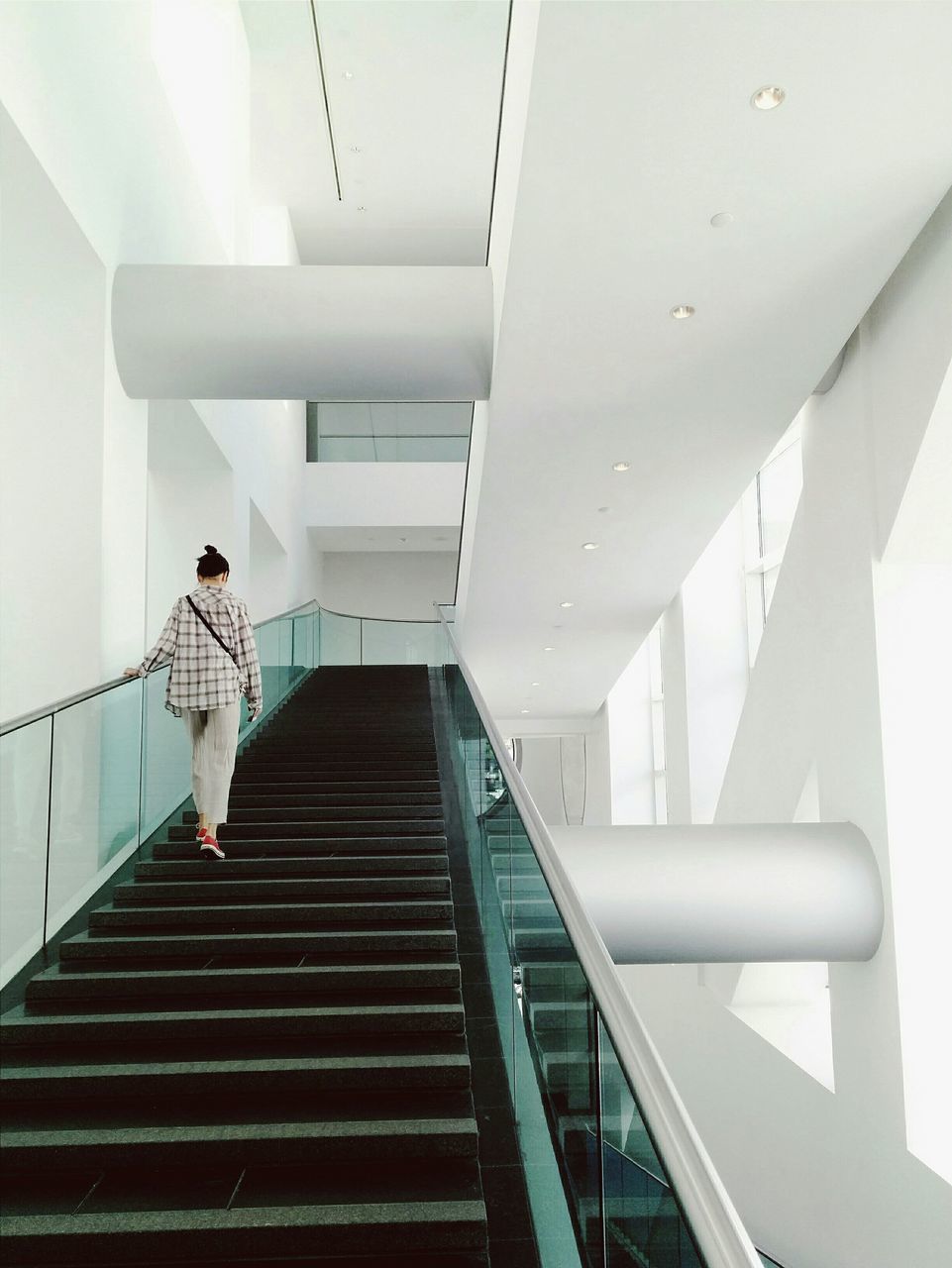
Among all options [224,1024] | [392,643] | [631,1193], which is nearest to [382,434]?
[392,643]

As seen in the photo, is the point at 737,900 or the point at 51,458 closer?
the point at 51,458

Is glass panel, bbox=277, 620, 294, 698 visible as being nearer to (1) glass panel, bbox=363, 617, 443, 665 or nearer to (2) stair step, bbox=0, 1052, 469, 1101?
(1) glass panel, bbox=363, 617, 443, 665

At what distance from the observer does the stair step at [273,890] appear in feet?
17.5

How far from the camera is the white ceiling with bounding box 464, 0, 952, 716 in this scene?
14.5 feet

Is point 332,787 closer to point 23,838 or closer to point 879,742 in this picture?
point 23,838

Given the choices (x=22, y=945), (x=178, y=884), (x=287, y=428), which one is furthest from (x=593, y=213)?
(x=287, y=428)

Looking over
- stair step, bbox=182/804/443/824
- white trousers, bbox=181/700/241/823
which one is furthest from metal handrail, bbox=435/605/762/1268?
stair step, bbox=182/804/443/824

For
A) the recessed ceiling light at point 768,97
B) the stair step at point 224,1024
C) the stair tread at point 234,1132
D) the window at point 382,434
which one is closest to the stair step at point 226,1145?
the stair tread at point 234,1132

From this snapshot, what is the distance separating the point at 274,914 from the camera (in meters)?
5.07

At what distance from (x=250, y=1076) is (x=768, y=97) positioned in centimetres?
448

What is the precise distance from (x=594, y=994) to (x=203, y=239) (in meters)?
9.14

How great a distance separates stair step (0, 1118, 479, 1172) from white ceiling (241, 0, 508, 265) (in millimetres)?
12461

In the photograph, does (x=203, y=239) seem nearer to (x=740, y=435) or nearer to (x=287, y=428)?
(x=740, y=435)

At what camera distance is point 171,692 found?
5703 millimetres
